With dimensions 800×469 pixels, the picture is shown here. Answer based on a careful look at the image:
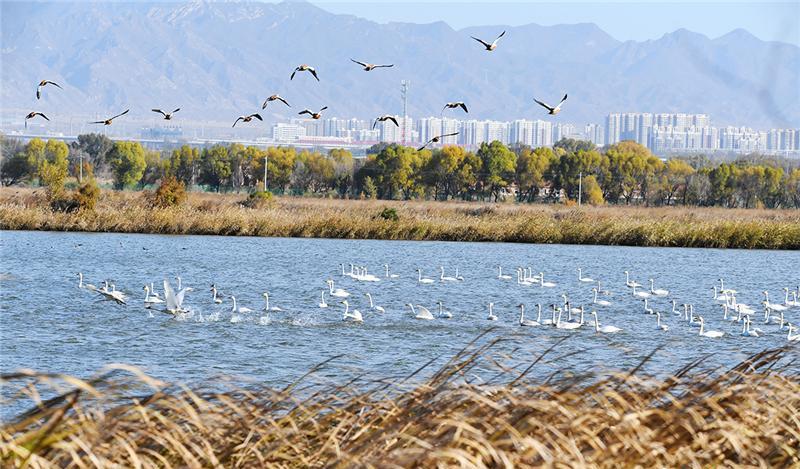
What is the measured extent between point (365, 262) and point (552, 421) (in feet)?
108

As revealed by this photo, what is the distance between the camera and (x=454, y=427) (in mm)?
6664

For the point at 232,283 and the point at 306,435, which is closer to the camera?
the point at 306,435

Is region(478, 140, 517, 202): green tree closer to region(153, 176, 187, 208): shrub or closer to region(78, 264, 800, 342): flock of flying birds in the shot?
region(153, 176, 187, 208): shrub

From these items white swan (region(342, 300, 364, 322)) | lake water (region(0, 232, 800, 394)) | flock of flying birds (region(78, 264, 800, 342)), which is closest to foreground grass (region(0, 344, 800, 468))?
lake water (region(0, 232, 800, 394))

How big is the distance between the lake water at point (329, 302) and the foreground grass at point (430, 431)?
1191 millimetres

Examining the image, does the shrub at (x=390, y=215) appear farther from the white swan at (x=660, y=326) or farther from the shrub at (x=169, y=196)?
the white swan at (x=660, y=326)

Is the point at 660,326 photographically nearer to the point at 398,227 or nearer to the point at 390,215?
the point at 398,227

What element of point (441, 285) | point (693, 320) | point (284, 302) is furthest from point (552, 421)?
point (441, 285)

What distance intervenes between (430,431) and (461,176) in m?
82.0

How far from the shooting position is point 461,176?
88688mm

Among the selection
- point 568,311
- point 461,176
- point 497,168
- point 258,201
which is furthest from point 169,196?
point 497,168

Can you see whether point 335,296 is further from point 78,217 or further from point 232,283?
point 78,217

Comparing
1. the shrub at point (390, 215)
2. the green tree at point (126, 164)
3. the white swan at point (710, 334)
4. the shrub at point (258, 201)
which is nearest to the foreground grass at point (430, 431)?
the white swan at point (710, 334)

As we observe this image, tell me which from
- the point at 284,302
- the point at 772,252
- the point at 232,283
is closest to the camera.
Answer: the point at 284,302
